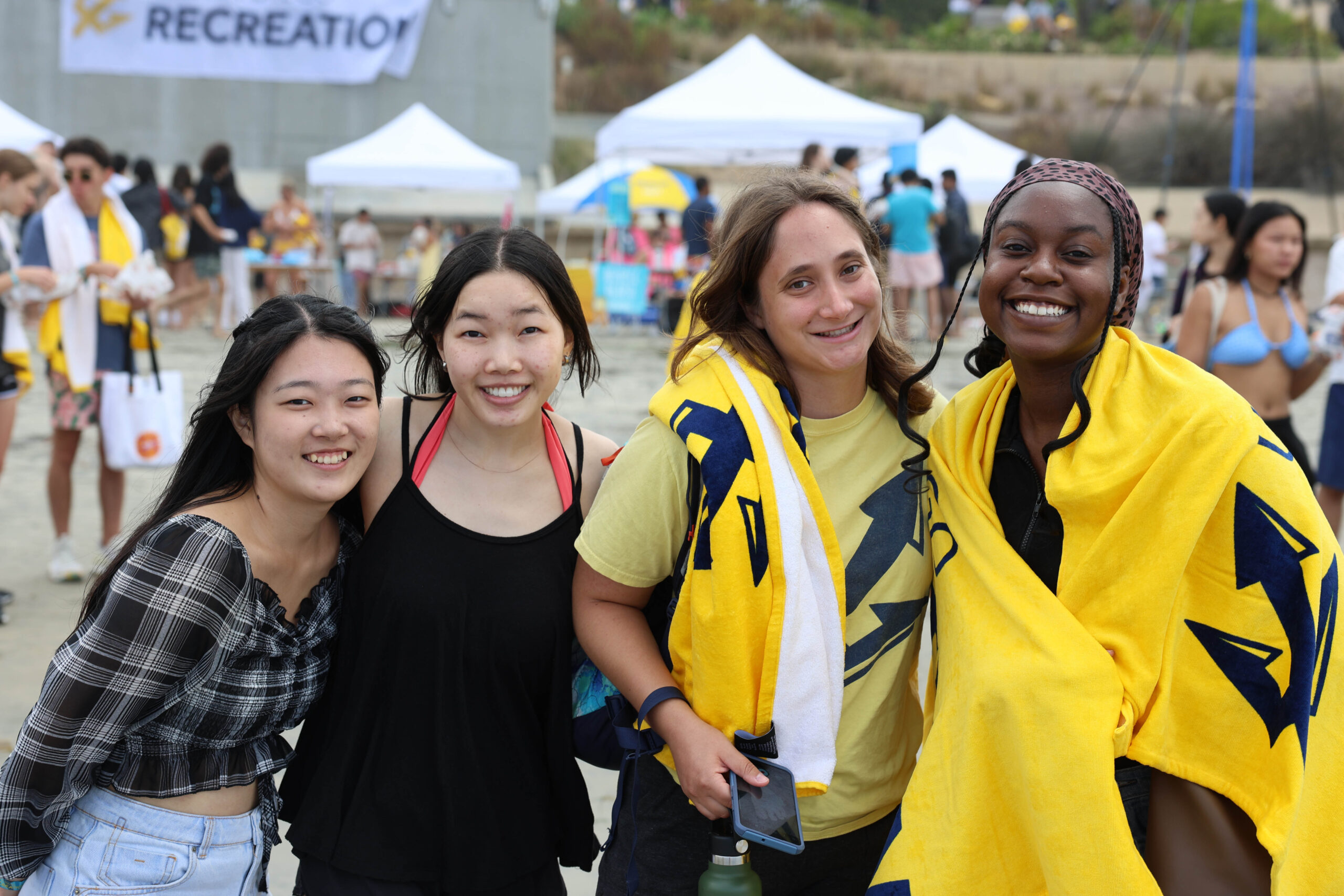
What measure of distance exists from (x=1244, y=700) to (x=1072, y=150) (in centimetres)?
3155

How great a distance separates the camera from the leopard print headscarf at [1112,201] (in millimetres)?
1719

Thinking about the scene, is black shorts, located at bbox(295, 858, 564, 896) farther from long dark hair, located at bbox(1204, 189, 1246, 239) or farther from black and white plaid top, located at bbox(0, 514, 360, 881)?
long dark hair, located at bbox(1204, 189, 1246, 239)

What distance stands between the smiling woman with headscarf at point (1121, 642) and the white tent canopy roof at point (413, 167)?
13995mm

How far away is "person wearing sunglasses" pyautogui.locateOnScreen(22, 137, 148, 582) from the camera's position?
4953 millimetres

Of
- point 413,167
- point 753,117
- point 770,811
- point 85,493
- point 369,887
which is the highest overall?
point 753,117

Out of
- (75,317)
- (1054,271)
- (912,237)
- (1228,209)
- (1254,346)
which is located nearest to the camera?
(1054,271)

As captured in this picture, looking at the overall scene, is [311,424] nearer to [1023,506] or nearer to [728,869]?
[728,869]

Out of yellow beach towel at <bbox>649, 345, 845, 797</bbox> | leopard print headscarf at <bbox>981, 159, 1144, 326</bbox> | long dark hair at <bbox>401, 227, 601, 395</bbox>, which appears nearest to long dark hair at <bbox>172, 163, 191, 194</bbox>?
long dark hair at <bbox>401, 227, 601, 395</bbox>

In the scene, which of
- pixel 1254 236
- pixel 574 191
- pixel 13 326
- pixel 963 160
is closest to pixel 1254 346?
pixel 1254 236

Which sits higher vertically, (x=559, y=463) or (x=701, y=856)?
(x=559, y=463)

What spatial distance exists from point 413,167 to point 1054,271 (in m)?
14.3

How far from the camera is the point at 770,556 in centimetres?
173

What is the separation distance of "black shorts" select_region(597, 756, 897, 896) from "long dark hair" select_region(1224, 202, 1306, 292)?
352 centimetres

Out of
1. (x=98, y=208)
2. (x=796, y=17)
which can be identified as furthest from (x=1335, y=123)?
(x=98, y=208)
